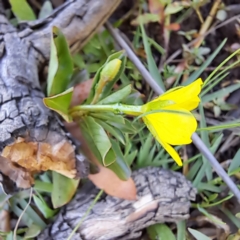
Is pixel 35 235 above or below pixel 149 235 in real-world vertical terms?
above

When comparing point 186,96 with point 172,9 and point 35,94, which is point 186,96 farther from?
point 172,9

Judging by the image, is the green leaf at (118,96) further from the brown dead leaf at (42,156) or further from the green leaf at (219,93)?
the green leaf at (219,93)

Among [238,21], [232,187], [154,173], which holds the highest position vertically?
[238,21]

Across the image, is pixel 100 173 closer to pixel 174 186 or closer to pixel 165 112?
pixel 174 186

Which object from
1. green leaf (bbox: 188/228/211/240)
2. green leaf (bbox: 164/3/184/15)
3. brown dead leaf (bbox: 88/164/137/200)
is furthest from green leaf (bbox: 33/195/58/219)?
green leaf (bbox: 164/3/184/15)

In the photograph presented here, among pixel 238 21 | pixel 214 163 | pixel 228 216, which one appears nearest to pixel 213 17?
pixel 238 21

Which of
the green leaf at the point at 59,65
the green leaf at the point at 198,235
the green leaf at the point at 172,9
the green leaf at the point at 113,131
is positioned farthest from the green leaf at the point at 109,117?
the green leaf at the point at 172,9

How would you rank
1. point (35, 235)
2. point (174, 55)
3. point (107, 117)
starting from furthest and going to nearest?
1. point (174, 55)
2. point (35, 235)
3. point (107, 117)
